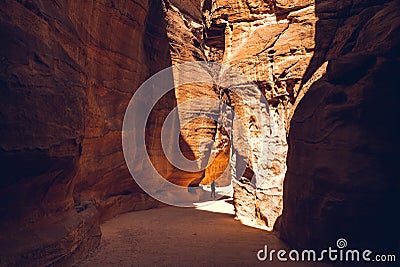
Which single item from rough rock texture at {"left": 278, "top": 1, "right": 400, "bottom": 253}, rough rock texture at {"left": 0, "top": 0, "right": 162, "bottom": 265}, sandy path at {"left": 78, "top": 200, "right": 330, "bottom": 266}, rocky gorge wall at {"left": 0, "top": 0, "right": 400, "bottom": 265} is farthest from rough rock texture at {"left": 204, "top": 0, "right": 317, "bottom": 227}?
rough rock texture at {"left": 0, "top": 0, "right": 162, "bottom": 265}

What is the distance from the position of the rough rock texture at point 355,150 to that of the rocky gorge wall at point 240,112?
0.10 feet

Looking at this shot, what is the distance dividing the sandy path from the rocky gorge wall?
0.81 m

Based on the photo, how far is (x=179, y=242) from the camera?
10.5 meters

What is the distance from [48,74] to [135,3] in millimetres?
10865

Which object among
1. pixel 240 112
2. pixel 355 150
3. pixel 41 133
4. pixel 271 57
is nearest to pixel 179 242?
pixel 41 133

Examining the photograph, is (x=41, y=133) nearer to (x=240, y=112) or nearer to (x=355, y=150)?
(x=355, y=150)

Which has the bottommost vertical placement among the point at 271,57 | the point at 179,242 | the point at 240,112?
the point at 179,242

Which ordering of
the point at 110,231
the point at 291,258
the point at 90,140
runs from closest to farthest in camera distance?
the point at 291,258, the point at 110,231, the point at 90,140

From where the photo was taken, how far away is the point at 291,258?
28.2ft

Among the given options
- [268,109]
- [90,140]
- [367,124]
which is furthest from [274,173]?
[90,140]

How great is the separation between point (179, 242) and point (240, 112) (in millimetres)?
7454

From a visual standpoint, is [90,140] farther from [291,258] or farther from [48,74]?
[291,258]

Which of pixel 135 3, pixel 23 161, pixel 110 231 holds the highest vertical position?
pixel 135 3

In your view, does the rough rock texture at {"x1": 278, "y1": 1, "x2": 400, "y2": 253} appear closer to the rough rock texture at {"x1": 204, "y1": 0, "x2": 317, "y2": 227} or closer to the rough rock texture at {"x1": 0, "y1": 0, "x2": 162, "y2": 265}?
the rough rock texture at {"x1": 204, "y1": 0, "x2": 317, "y2": 227}
